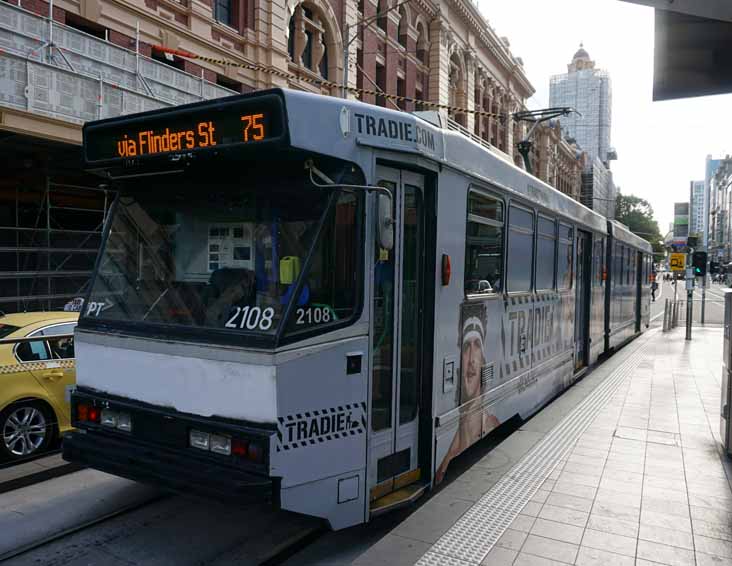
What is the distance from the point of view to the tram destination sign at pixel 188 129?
392 cm

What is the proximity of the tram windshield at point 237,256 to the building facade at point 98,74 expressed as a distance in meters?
3.98

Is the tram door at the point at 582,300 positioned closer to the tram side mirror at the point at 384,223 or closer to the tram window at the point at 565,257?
the tram window at the point at 565,257

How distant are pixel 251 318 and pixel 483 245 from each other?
2.97 m

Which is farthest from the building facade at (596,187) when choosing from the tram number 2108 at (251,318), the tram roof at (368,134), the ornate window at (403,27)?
the tram number 2108 at (251,318)

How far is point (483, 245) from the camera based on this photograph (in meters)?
6.21

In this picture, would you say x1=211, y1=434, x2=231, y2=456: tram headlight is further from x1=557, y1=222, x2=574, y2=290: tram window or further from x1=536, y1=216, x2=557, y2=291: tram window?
x1=557, y1=222, x2=574, y2=290: tram window

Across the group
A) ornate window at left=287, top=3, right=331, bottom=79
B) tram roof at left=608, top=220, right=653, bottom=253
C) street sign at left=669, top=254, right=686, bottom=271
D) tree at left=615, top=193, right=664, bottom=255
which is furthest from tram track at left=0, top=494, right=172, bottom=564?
tree at left=615, top=193, right=664, bottom=255

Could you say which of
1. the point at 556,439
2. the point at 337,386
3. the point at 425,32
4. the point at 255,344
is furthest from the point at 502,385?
the point at 425,32

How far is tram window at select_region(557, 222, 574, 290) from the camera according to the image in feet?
30.8

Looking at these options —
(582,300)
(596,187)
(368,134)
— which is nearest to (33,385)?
(368,134)

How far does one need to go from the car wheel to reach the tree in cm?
11862

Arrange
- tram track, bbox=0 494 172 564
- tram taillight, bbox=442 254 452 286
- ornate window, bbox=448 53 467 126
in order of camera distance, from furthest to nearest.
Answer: ornate window, bbox=448 53 467 126 → tram taillight, bbox=442 254 452 286 → tram track, bbox=0 494 172 564

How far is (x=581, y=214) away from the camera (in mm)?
10836

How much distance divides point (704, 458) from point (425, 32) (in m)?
28.1
